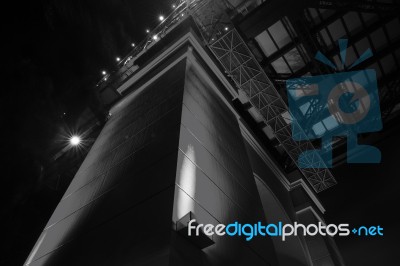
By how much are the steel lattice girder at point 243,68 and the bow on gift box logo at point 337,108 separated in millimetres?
740

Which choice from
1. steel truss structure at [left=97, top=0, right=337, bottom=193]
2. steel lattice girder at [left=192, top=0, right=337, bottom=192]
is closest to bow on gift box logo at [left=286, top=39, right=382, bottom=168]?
steel truss structure at [left=97, top=0, right=337, bottom=193]

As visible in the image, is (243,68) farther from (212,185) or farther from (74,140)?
(74,140)

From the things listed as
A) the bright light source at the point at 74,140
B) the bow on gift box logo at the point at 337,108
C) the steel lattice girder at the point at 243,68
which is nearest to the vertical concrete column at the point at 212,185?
the steel lattice girder at the point at 243,68

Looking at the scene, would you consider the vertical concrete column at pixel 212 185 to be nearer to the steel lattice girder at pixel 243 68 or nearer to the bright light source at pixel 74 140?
the steel lattice girder at pixel 243 68

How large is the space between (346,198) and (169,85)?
526 inches

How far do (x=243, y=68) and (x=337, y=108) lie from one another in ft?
23.0

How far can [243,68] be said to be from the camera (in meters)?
11.9

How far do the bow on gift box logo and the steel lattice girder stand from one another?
74cm

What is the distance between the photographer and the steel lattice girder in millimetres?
11164

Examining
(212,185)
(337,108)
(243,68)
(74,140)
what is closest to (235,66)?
(243,68)

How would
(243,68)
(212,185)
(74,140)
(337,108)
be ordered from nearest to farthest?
(212,185) → (243,68) → (74,140) → (337,108)

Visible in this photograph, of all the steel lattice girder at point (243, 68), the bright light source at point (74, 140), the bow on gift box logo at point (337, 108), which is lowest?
the bow on gift box logo at point (337, 108)

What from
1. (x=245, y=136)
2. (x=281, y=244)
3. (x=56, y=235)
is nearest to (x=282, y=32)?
(x=245, y=136)

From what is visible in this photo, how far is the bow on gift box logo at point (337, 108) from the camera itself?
46.6 feet
